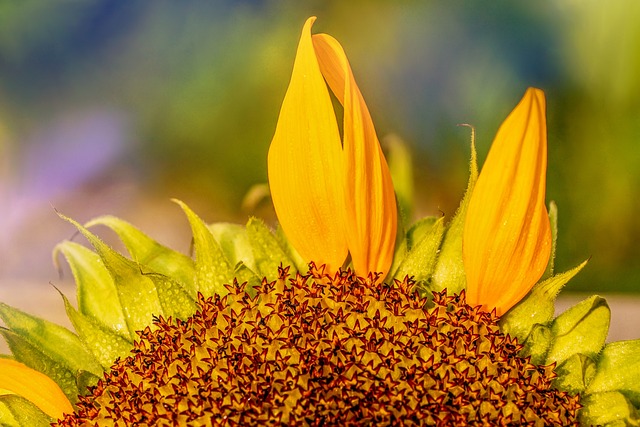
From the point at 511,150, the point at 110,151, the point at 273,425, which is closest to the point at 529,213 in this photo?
the point at 511,150

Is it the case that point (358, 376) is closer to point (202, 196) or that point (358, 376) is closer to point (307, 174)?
point (307, 174)

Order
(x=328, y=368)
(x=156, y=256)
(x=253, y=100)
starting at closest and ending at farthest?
(x=328, y=368)
(x=156, y=256)
(x=253, y=100)

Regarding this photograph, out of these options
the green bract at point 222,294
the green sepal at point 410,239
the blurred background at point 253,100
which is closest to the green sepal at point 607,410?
the green bract at point 222,294

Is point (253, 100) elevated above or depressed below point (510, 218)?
above

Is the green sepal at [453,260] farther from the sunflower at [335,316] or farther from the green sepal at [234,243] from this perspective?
the green sepal at [234,243]

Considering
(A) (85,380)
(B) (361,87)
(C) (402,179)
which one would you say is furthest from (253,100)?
(A) (85,380)

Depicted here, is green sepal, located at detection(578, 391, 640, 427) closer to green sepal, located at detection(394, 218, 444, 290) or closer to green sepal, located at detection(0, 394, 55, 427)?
green sepal, located at detection(394, 218, 444, 290)

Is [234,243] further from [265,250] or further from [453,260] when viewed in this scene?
[453,260]
